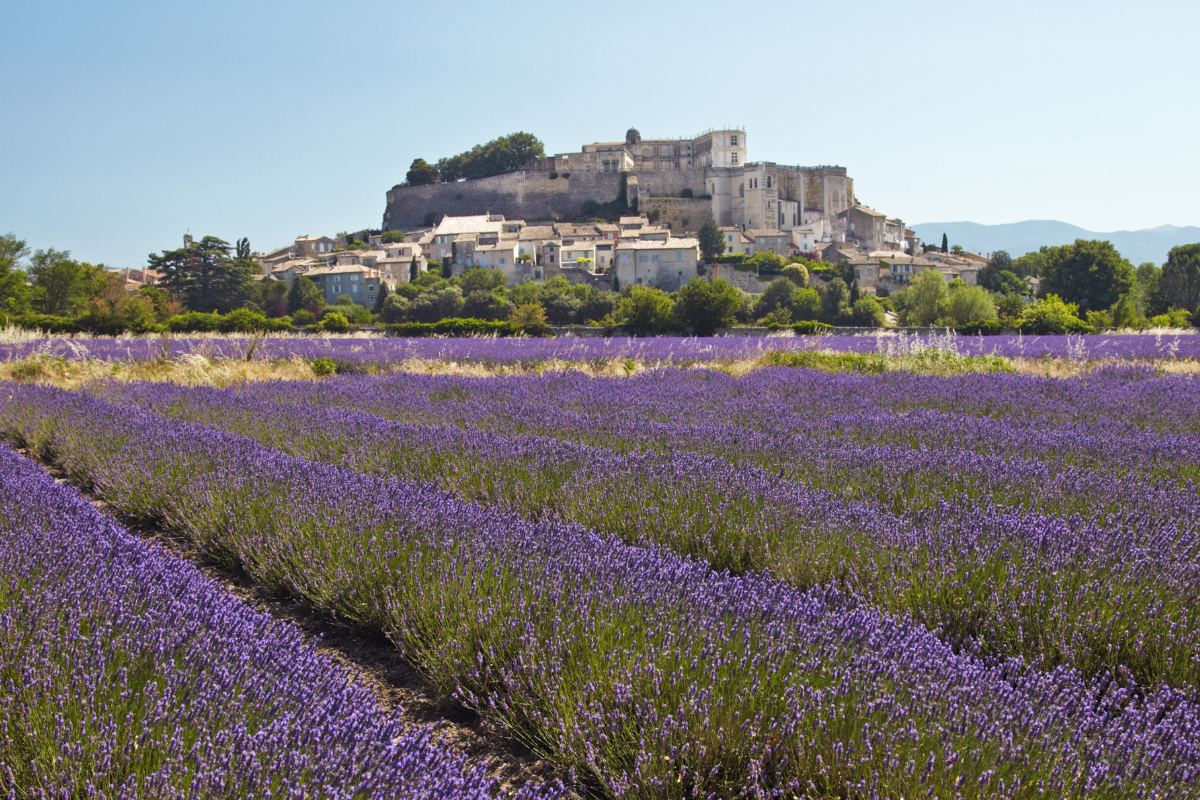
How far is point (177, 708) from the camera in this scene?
175cm

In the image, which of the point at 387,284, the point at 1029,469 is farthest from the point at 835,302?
the point at 1029,469

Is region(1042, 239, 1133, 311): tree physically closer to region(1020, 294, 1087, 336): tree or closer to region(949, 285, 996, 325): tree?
region(949, 285, 996, 325): tree

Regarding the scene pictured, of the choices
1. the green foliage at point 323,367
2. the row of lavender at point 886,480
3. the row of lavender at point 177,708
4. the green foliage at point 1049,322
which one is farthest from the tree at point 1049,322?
the row of lavender at point 177,708

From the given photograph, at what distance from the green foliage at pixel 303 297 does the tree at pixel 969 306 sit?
4580cm

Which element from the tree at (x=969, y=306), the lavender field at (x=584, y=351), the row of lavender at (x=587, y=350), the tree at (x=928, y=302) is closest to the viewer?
the lavender field at (x=584, y=351)

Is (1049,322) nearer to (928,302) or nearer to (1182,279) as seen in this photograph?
(928,302)

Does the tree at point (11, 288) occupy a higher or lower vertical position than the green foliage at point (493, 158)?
lower

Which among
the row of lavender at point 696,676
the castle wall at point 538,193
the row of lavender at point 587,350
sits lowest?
the row of lavender at point 696,676

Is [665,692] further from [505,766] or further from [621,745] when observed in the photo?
[505,766]

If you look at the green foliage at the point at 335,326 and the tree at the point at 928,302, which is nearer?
the green foliage at the point at 335,326

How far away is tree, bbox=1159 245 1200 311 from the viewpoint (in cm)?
5084

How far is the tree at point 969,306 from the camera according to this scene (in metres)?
35.2

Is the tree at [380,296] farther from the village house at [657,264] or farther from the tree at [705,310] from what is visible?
the tree at [705,310]

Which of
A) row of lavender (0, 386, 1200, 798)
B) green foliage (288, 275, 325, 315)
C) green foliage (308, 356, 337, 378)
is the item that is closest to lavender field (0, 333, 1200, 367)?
green foliage (308, 356, 337, 378)
